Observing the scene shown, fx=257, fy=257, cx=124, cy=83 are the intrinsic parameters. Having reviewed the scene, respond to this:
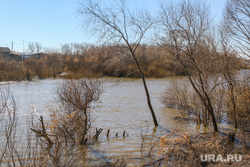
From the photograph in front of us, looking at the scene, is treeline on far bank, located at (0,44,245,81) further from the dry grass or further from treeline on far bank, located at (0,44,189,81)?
the dry grass

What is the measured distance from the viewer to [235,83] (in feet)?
38.0

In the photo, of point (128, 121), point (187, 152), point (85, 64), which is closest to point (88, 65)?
point (85, 64)

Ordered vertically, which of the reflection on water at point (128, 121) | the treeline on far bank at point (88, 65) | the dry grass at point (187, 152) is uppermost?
the treeline on far bank at point (88, 65)

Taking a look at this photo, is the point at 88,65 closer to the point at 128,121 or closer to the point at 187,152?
the point at 128,121

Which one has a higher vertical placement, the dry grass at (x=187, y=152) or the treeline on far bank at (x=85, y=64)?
the treeline on far bank at (x=85, y=64)

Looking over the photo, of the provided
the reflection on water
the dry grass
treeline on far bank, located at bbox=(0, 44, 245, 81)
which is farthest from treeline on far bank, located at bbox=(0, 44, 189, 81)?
the dry grass

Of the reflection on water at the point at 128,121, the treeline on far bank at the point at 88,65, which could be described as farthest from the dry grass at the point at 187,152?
the treeline on far bank at the point at 88,65

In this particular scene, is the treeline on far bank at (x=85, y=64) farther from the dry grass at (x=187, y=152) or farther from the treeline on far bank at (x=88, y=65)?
the dry grass at (x=187, y=152)

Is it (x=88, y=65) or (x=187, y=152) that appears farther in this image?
(x=88, y=65)

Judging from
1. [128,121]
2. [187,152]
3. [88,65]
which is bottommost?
[128,121]

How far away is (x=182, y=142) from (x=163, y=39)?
5.94m

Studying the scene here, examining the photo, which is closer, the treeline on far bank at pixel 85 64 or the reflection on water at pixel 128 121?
the reflection on water at pixel 128 121

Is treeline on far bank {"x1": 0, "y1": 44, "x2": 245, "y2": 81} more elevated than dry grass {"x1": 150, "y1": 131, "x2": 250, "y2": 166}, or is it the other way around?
treeline on far bank {"x1": 0, "y1": 44, "x2": 245, "y2": 81}

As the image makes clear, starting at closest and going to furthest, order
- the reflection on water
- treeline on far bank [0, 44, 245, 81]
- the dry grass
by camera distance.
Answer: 1. the dry grass
2. the reflection on water
3. treeline on far bank [0, 44, 245, 81]
